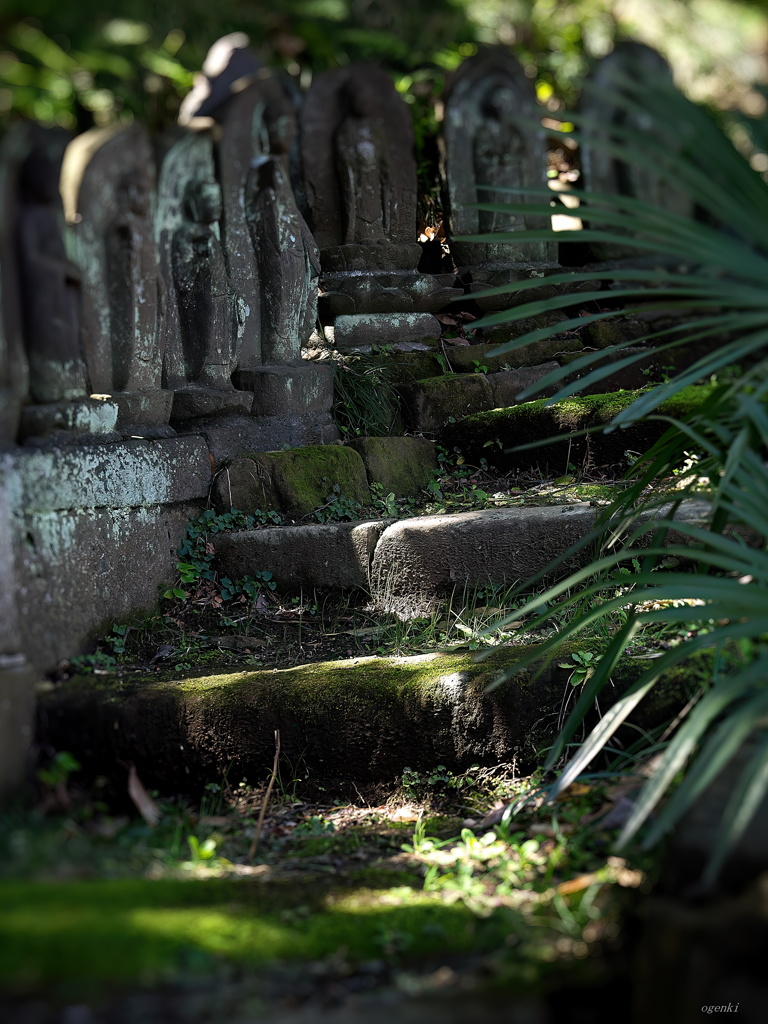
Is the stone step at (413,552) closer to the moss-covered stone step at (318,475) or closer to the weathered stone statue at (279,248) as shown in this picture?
the moss-covered stone step at (318,475)

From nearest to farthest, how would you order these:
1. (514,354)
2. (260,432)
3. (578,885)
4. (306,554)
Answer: (578,885)
(306,554)
(260,432)
(514,354)

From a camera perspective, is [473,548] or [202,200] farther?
[202,200]

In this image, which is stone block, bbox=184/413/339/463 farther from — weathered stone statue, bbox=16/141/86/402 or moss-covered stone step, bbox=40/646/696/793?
moss-covered stone step, bbox=40/646/696/793

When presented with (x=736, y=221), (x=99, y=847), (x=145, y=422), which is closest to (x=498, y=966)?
(x=99, y=847)

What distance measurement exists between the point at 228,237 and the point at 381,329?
1201 mm

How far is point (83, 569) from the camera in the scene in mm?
2734

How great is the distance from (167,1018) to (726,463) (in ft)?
4.70

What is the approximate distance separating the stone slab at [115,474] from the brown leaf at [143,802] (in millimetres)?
776

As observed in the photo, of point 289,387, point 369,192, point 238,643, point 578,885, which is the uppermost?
point 369,192

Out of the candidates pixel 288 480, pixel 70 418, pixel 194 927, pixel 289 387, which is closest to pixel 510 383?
pixel 289 387

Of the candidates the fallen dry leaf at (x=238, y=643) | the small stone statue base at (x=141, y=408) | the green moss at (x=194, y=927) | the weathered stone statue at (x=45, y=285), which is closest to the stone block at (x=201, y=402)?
the small stone statue base at (x=141, y=408)

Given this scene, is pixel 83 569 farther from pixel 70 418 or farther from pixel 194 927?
pixel 194 927

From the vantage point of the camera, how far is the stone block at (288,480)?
3.45 metres

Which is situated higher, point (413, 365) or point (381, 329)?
point (381, 329)
